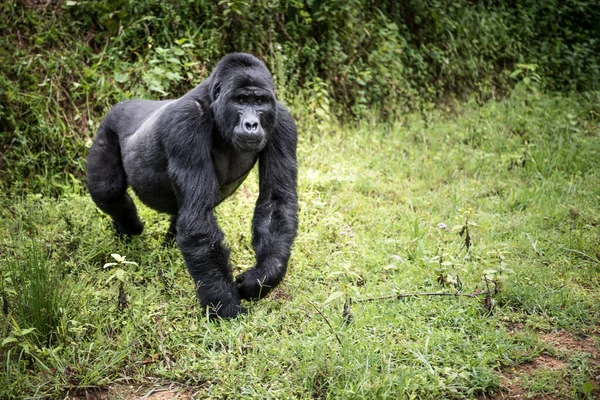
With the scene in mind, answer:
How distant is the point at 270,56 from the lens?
7395mm

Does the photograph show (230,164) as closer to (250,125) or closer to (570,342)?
(250,125)

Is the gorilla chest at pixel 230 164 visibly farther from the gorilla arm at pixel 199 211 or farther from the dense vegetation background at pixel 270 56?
the dense vegetation background at pixel 270 56

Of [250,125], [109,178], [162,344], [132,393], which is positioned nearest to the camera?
[132,393]

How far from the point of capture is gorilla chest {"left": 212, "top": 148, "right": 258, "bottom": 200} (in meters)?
4.50

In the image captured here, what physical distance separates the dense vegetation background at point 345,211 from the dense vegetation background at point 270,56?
0.03 metres

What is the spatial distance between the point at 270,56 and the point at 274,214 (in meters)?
3.60

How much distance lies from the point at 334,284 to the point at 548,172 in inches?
129

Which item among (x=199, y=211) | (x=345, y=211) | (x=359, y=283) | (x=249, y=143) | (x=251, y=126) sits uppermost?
(x=251, y=126)

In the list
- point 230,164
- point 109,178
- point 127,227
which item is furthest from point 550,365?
point 109,178

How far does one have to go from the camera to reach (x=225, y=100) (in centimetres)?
415

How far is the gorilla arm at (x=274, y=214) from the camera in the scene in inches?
159

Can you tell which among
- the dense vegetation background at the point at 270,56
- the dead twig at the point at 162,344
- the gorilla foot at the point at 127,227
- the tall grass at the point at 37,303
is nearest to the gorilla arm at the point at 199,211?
the dead twig at the point at 162,344

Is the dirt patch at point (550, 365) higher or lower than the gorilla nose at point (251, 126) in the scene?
lower

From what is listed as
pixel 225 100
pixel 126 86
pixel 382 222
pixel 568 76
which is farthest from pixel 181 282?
pixel 568 76
